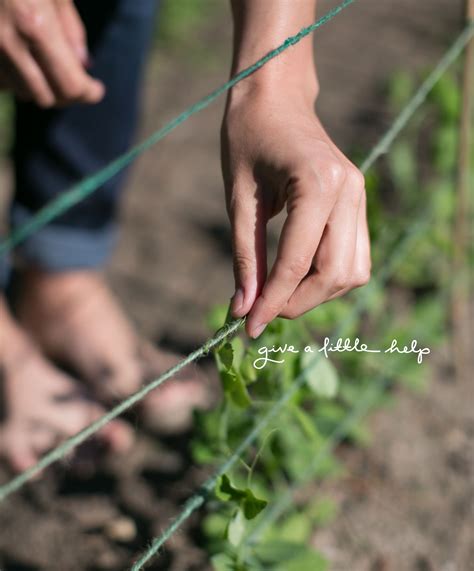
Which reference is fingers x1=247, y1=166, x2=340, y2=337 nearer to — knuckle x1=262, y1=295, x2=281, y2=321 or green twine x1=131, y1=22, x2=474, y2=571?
knuckle x1=262, y1=295, x2=281, y2=321

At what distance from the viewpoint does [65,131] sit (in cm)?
154

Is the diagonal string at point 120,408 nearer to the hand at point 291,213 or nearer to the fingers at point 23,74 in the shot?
the hand at point 291,213

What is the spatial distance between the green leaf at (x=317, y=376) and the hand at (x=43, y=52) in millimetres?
529

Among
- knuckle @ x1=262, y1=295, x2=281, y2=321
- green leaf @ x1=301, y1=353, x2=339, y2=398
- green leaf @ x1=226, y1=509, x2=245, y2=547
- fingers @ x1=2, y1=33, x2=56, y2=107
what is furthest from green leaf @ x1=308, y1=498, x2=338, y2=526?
fingers @ x1=2, y1=33, x2=56, y2=107

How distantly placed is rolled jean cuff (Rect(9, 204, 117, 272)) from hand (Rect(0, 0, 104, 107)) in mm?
605

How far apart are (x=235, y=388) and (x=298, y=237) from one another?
0.85 feet

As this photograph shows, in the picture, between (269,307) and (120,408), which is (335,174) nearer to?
(269,307)

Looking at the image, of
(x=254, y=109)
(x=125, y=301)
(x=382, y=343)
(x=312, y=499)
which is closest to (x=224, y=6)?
(x=125, y=301)

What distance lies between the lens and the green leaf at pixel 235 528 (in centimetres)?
90

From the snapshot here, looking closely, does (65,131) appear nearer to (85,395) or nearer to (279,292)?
(85,395)

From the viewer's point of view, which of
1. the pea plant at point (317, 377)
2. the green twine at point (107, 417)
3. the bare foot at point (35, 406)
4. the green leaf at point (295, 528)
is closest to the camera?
the green twine at point (107, 417)

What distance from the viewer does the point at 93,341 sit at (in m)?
1.69

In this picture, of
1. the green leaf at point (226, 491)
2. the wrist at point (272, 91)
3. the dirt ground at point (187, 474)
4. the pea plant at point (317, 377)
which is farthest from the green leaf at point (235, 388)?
the dirt ground at point (187, 474)

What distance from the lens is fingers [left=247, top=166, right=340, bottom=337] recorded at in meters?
0.73
